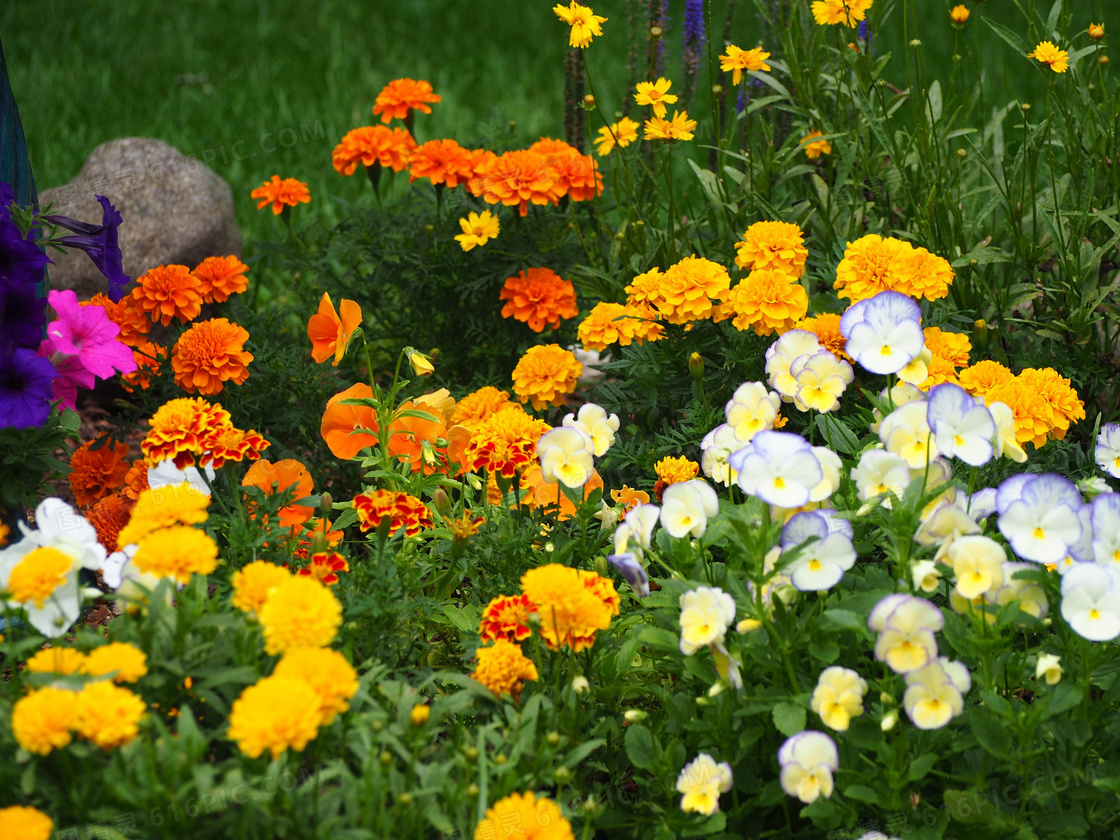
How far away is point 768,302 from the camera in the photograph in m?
2.00

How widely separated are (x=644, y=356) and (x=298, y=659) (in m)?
1.26

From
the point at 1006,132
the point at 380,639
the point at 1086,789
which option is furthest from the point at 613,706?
the point at 1006,132

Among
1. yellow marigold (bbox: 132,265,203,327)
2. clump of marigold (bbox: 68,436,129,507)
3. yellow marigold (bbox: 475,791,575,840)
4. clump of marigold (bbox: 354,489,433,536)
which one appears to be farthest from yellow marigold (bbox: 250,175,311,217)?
yellow marigold (bbox: 475,791,575,840)

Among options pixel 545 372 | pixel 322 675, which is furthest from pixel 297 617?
pixel 545 372

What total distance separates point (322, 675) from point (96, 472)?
1.34 meters

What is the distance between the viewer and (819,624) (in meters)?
1.42

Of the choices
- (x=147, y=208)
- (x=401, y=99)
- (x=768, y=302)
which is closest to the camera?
(x=768, y=302)

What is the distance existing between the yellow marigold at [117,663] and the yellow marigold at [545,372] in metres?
1.10

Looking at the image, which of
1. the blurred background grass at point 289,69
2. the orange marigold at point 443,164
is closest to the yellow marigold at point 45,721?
the orange marigold at point 443,164

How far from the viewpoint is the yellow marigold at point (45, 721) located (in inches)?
42.9

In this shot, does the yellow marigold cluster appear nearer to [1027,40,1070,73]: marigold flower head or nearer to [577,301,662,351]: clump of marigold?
[577,301,662,351]: clump of marigold

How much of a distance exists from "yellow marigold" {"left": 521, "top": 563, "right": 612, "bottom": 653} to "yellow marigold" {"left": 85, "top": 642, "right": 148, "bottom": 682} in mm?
476

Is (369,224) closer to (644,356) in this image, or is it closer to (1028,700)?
(644,356)

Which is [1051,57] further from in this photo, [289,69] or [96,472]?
[289,69]
